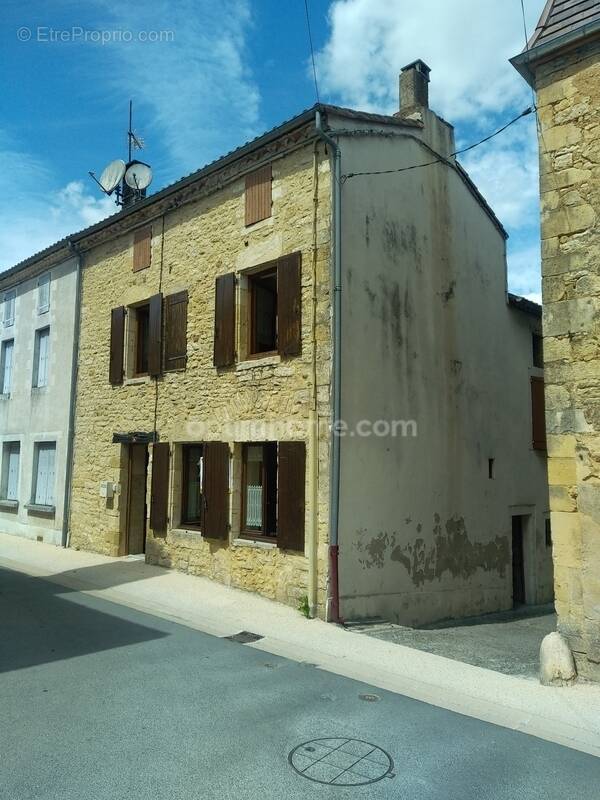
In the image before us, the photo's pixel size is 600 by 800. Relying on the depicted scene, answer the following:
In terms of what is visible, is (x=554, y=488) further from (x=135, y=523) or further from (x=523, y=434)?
(x=135, y=523)

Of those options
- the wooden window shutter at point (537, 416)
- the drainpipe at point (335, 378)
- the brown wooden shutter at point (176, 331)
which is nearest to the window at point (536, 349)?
the wooden window shutter at point (537, 416)

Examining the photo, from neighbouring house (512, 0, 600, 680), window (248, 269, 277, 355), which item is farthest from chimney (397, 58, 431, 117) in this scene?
neighbouring house (512, 0, 600, 680)

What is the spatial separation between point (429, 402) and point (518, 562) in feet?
16.5

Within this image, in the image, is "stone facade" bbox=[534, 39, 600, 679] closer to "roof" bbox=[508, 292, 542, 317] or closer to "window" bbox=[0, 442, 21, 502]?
"roof" bbox=[508, 292, 542, 317]

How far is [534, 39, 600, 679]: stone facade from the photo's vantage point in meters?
5.48

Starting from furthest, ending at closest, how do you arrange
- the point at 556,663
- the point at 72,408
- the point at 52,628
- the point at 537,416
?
the point at 537,416 → the point at 72,408 → the point at 52,628 → the point at 556,663

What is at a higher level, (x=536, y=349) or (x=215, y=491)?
(x=536, y=349)

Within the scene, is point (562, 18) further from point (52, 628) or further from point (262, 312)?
point (52, 628)

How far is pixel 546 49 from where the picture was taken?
595 centimetres

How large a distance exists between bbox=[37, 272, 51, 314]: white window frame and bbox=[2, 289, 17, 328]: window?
1.46 meters

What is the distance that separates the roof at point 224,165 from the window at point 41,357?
1.57 metres

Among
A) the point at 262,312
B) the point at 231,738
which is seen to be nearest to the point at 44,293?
the point at 262,312

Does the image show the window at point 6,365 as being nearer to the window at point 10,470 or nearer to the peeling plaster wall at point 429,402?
the window at point 10,470

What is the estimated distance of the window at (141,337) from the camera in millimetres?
11859
